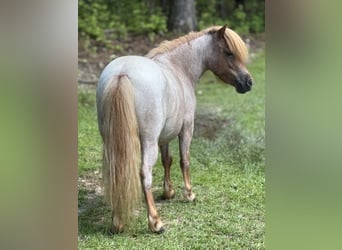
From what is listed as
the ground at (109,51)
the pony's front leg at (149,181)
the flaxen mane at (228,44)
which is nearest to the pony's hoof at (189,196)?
the pony's front leg at (149,181)

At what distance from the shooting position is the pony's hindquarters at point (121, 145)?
2.32 m

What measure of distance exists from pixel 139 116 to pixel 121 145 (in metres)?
0.17

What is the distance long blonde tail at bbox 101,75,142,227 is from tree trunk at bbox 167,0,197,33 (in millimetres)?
5688

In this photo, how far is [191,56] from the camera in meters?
3.08

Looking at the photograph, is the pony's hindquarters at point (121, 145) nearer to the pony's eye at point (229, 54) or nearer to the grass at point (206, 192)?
the grass at point (206, 192)

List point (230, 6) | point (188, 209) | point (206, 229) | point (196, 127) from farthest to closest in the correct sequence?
point (230, 6)
point (196, 127)
point (188, 209)
point (206, 229)

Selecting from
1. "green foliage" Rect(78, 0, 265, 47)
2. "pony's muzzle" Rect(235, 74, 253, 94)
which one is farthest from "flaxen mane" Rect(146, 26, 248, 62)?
"green foliage" Rect(78, 0, 265, 47)

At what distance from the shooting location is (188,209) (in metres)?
2.88

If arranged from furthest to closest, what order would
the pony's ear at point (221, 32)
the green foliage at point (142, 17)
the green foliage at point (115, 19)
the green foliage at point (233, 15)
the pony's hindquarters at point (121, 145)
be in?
the green foliage at point (233, 15), the green foliage at point (142, 17), the green foliage at point (115, 19), the pony's ear at point (221, 32), the pony's hindquarters at point (121, 145)

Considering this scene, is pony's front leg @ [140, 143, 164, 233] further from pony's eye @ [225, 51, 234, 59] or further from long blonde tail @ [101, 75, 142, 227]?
pony's eye @ [225, 51, 234, 59]

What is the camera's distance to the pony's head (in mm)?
2918
